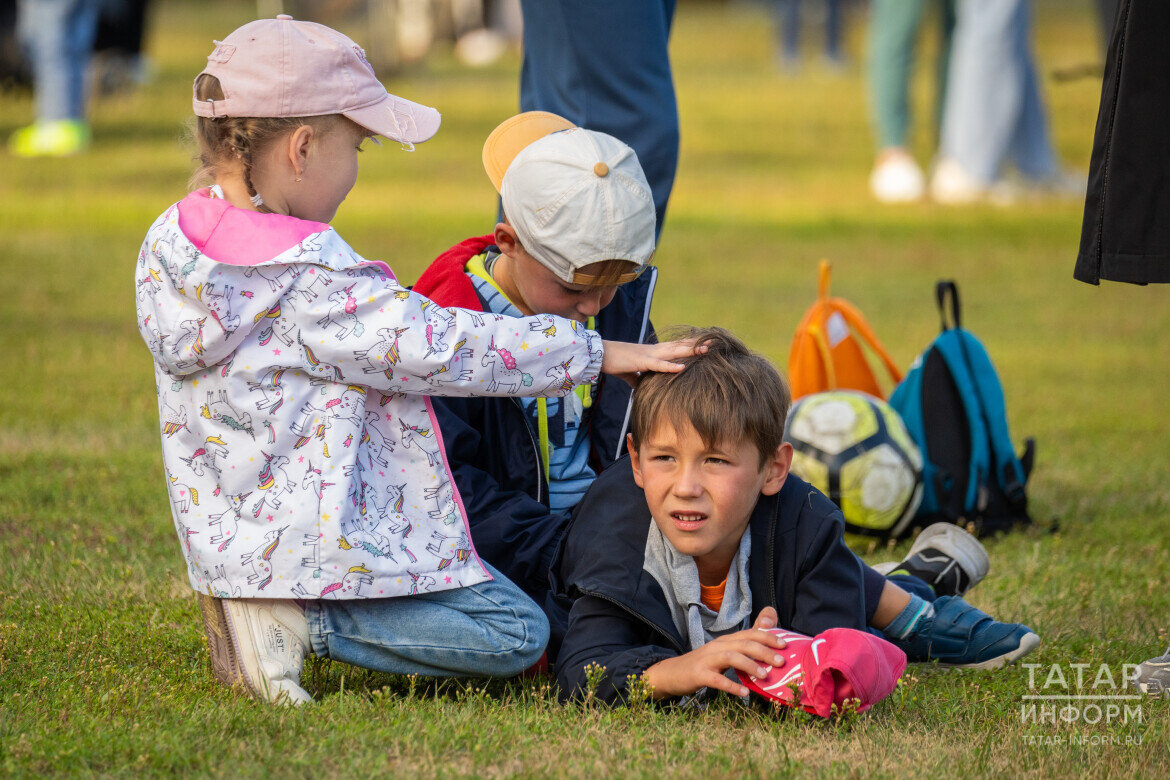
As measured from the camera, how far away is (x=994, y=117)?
11164 mm

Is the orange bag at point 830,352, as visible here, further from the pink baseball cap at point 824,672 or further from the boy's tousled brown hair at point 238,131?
the boy's tousled brown hair at point 238,131

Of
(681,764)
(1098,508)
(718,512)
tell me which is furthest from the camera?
(1098,508)

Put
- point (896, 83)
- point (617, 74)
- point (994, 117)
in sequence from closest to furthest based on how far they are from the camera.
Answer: point (617, 74)
point (994, 117)
point (896, 83)

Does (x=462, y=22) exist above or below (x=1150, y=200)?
above

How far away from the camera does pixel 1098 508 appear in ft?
15.6

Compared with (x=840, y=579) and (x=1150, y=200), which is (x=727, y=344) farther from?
(x=1150, y=200)

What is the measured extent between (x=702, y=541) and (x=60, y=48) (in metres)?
10.7

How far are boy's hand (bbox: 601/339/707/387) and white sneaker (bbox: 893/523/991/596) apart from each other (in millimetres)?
1094

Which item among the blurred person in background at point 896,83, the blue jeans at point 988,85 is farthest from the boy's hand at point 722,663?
the blurred person in background at point 896,83

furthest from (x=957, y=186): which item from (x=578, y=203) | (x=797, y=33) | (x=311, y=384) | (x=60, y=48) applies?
(x=797, y=33)

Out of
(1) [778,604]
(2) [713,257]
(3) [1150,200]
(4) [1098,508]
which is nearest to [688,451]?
(1) [778,604]

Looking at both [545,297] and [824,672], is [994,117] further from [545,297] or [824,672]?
[824,672]

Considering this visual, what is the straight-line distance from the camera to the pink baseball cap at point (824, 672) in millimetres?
2629

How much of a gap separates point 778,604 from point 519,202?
1.06 meters
